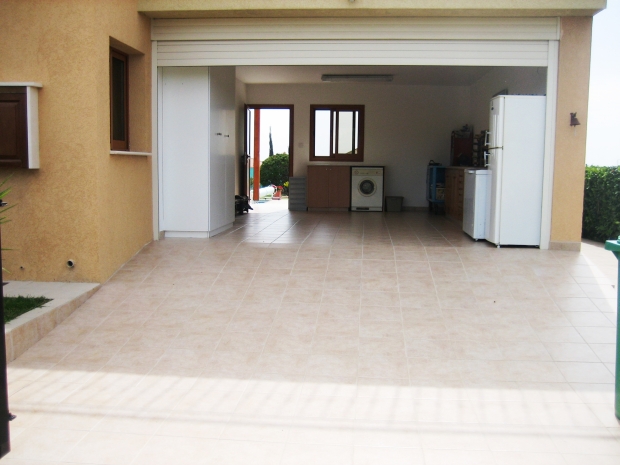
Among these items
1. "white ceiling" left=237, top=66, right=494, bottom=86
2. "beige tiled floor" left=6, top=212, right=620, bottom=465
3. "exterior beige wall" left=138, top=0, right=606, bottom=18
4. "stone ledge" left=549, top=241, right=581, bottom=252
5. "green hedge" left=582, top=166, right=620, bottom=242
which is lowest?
"beige tiled floor" left=6, top=212, right=620, bottom=465

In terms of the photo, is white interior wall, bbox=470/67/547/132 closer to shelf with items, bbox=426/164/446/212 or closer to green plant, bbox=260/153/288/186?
shelf with items, bbox=426/164/446/212

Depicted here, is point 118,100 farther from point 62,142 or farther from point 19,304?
point 19,304

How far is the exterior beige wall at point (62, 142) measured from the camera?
19.7 feet

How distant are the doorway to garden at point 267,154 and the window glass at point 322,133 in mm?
550

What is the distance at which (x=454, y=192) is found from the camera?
11.5m

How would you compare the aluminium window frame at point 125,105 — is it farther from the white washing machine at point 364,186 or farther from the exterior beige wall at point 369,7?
the white washing machine at point 364,186

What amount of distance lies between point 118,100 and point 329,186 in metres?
6.80

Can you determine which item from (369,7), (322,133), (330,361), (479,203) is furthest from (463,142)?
(330,361)

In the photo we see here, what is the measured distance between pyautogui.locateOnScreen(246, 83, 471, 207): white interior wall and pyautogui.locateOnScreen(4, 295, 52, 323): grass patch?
945 centimetres

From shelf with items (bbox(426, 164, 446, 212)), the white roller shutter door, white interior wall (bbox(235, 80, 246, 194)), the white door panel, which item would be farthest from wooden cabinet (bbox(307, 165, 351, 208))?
the white roller shutter door

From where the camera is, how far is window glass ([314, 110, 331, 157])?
46.8 ft

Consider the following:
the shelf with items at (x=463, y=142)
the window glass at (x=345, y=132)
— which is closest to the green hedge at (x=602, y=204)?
the shelf with items at (x=463, y=142)

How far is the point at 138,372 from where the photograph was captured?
453 cm

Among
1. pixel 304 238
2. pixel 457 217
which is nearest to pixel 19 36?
pixel 304 238
